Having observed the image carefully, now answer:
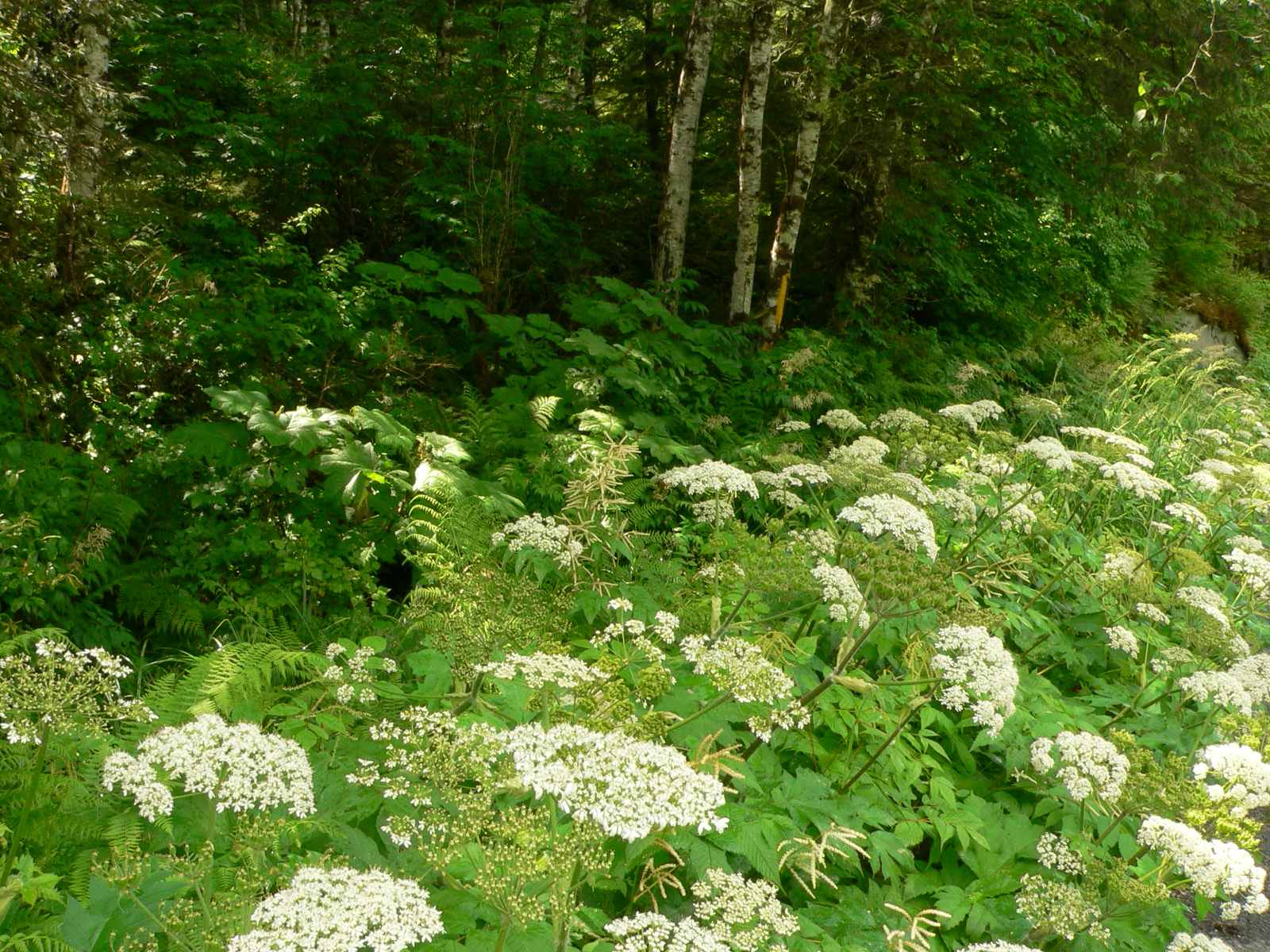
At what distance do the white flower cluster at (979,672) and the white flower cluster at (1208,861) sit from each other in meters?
0.65

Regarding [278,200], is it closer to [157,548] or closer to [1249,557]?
[157,548]

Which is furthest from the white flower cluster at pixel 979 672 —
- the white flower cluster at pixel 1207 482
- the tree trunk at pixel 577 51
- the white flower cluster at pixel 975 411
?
the tree trunk at pixel 577 51

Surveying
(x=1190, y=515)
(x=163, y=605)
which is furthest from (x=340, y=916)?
(x=1190, y=515)

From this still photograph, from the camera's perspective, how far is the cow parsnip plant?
2117 millimetres

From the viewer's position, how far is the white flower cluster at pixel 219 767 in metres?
2.10

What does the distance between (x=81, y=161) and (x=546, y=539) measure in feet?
14.3

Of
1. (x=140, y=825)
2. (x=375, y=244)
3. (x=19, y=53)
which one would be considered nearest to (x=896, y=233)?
(x=375, y=244)

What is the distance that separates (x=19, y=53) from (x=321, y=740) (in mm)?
5293

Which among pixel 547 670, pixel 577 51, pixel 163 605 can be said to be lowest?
pixel 163 605

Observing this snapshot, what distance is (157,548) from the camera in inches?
206

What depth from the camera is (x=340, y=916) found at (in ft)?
5.83

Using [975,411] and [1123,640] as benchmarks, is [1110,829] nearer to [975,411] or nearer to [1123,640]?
[1123,640]

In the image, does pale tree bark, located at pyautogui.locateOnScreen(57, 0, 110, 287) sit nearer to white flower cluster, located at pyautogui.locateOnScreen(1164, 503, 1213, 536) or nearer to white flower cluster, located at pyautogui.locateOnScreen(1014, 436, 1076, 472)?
white flower cluster, located at pyautogui.locateOnScreen(1014, 436, 1076, 472)

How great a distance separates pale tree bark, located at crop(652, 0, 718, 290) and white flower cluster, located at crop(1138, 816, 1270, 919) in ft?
23.8
